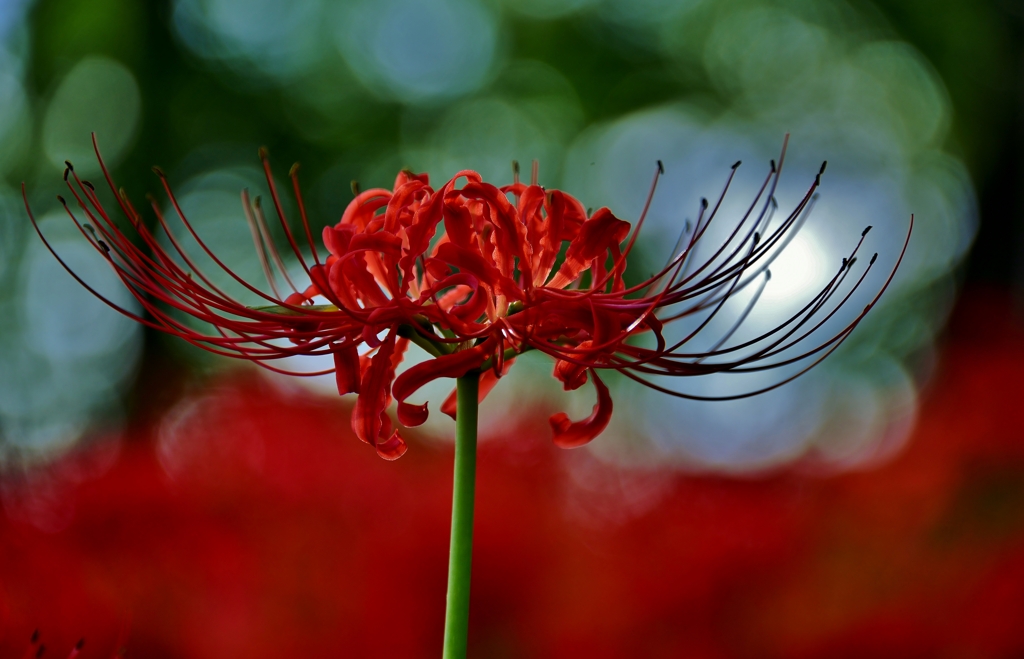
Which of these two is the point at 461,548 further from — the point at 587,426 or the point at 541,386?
the point at 541,386

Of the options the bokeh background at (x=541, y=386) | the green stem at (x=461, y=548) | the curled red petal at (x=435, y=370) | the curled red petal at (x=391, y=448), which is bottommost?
the green stem at (x=461, y=548)

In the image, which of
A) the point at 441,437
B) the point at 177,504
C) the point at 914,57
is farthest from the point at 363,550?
the point at 914,57

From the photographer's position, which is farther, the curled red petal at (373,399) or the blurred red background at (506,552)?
the blurred red background at (506,552)

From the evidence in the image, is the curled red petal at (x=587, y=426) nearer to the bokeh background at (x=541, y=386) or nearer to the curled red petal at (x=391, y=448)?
the curled red petal at (x=391, y=448)

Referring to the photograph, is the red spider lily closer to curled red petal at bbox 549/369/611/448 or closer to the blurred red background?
curled red petal at bbox 549/369/611/448

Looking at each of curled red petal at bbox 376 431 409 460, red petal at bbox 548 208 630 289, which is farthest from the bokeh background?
red petal at bbox 548 208 630 289

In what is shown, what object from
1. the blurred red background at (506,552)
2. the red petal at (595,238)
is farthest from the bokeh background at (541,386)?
the red petal at (595,238)
